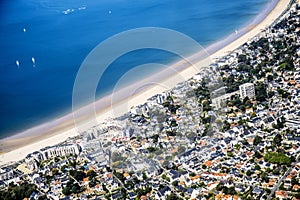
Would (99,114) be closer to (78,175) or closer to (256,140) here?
(78,175)

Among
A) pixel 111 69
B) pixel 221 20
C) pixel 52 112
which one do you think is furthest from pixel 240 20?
pixel 52 112

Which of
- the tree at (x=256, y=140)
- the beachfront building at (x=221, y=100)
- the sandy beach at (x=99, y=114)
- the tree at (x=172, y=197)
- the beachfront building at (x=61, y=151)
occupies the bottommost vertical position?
the tree at (x=172, y=197)

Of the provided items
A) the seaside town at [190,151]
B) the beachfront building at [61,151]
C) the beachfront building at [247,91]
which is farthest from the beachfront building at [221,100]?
the beachfront building at [61,151]

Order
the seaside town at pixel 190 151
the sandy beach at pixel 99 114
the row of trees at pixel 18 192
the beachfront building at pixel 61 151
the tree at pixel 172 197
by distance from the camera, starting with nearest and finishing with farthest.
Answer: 1. the tree at pixel 172 197
2. the seaside town at pixel 190 151
3. the row of trees at pixel 18 192
4. the beachfront building at pixel 61 151
5. the sandy beach at pixel 99 114

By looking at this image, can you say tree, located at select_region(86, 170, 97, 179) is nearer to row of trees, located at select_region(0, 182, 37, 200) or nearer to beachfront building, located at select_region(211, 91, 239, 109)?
row of trees, located at select_region(0, 182, 37, 200)

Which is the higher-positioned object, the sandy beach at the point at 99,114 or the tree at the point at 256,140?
the sandy beach at the point at 99,114

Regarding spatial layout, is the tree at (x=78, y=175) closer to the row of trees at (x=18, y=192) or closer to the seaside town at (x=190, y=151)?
the seaside town at (x=190, y=151)

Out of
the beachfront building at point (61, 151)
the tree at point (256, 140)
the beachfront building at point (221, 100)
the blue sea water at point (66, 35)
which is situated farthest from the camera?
the blue sea water at point (66, 35)
